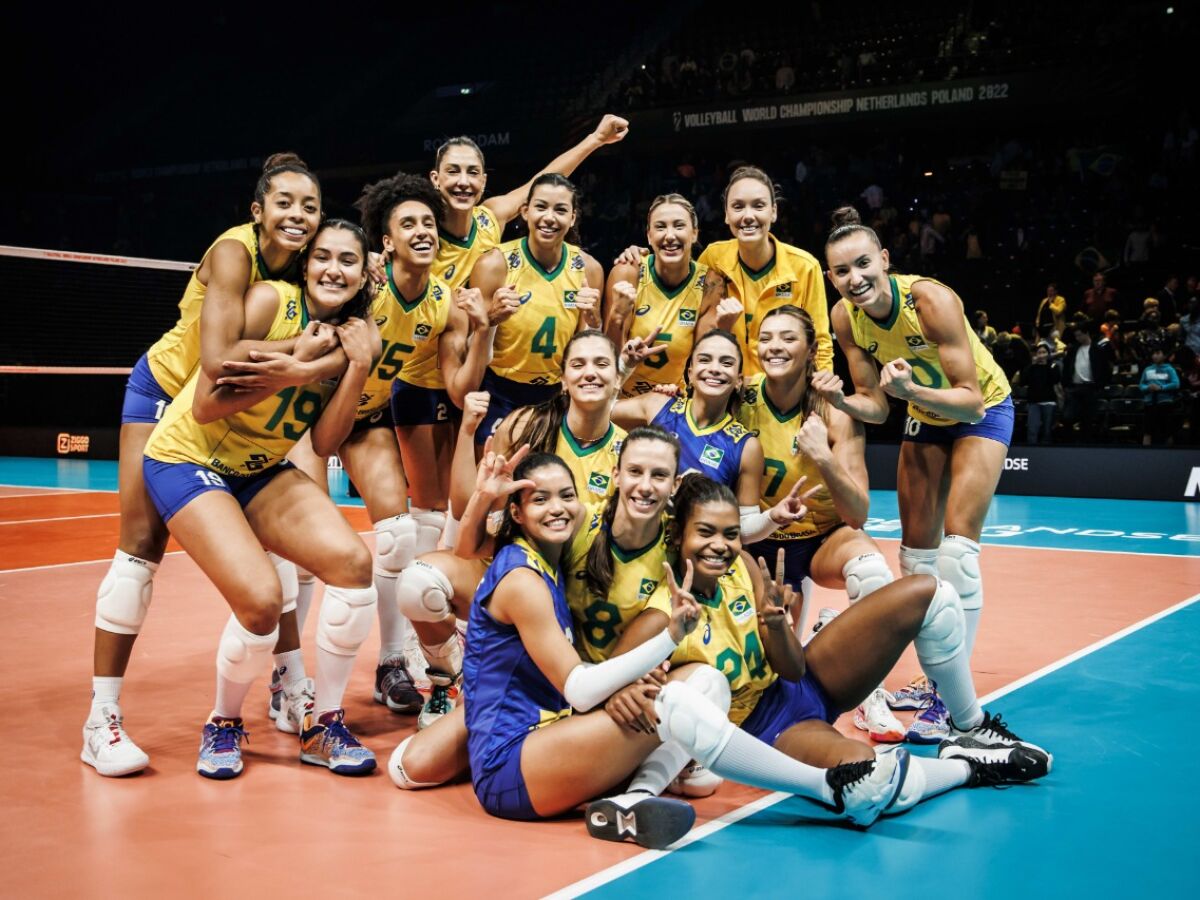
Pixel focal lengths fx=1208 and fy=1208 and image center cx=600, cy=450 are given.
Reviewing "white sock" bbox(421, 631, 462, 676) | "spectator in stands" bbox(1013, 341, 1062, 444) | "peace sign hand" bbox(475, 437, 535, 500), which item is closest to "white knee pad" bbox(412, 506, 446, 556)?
"white sock" bbox(421, 631, 462, 676)

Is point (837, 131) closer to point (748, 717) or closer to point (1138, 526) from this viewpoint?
point (1138, 526)

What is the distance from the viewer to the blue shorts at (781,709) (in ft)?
13.4

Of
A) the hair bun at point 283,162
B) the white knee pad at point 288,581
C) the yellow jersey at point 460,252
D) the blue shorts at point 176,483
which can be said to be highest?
the hair bun at point 283,162

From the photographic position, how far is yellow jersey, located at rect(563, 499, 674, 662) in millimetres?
4184

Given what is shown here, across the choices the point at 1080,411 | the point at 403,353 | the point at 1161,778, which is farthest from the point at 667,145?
the point at 1161,778

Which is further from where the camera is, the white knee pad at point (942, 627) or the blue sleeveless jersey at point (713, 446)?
the blue sleeveless jersey at point (713, 446)

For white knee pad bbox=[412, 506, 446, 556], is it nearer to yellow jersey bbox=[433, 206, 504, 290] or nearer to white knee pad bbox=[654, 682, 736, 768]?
yellow jersey bbox=[433, 206, 504, 290]

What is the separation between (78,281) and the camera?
1605 cm

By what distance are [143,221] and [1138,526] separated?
21.4 metres

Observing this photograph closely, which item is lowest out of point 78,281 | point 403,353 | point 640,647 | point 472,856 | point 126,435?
point 472,856

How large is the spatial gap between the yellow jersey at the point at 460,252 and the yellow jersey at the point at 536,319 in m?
0.27

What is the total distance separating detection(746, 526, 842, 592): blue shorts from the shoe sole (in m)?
1.90

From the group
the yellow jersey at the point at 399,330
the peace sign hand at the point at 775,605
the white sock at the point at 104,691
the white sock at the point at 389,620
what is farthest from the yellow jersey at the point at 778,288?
the white sock at the point at 104,691

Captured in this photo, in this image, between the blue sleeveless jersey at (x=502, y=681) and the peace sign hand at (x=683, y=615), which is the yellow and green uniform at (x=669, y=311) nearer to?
the blue sleeveless jersey at (x=502, y=681)
